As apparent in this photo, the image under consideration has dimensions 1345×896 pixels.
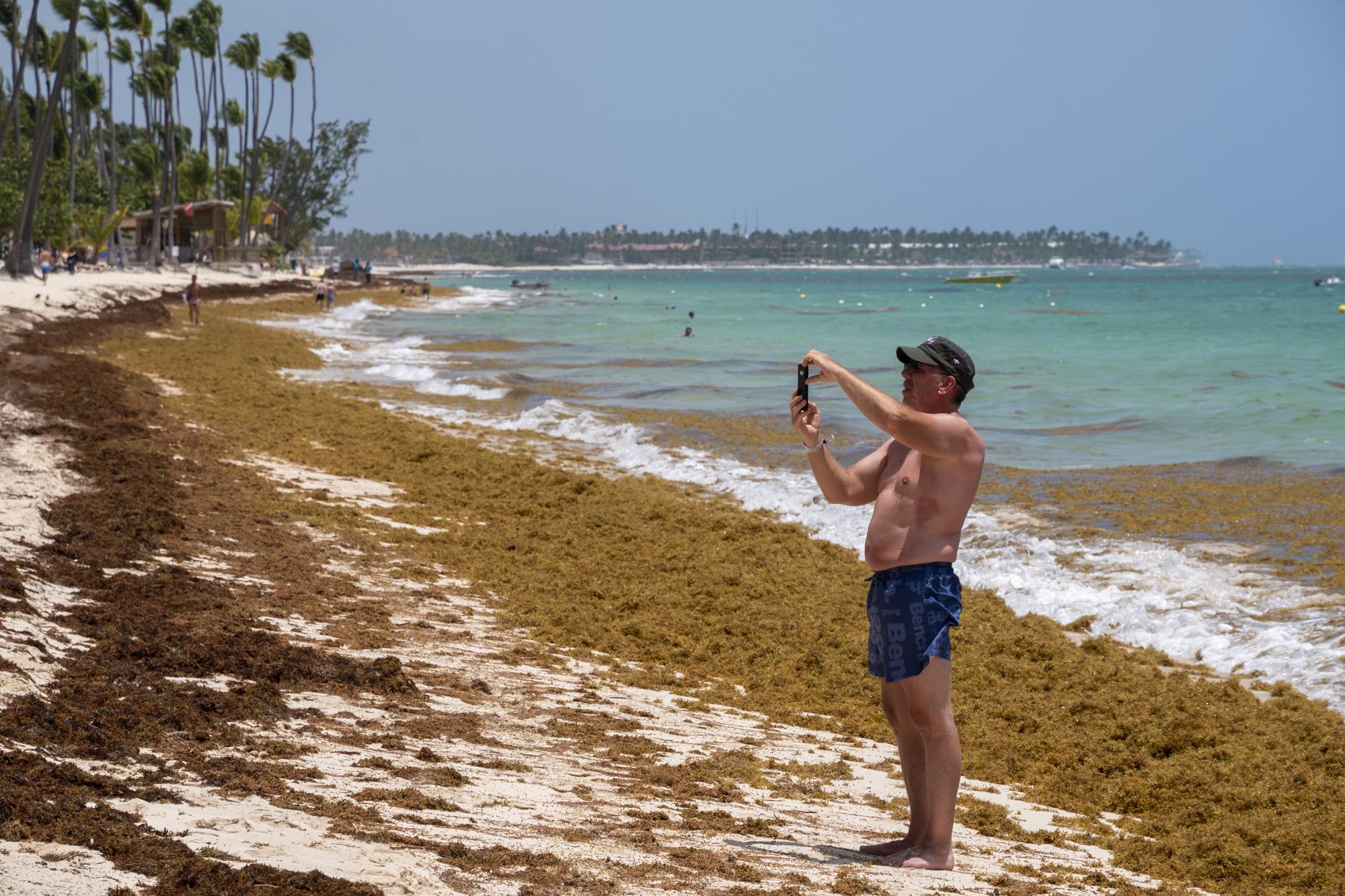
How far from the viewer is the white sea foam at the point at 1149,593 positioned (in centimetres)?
762

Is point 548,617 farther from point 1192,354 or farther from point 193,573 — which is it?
point 1192,354

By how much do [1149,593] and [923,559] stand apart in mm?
5518

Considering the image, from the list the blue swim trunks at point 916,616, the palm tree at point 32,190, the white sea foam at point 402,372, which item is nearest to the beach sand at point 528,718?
the blue swim trunks at point 916,616

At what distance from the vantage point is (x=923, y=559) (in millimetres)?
4078

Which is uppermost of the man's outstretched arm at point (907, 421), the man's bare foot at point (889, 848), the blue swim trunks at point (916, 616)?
the man's outstretched arm at point (907, 421)

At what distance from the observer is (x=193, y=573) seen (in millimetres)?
7504

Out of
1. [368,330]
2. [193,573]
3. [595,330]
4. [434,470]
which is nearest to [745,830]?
[193,573]

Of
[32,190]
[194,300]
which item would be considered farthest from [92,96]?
[194,300]

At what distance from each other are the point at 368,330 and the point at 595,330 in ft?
32.9

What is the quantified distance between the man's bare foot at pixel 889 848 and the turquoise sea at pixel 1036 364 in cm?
1159

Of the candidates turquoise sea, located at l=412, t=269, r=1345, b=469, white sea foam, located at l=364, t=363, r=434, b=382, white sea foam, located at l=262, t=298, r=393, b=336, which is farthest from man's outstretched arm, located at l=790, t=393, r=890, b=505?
white sea foam, located at l=262, t=298, r=393, b=336

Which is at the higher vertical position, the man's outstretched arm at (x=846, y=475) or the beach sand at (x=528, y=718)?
the man's outstretched arm at (x=846, y=475)

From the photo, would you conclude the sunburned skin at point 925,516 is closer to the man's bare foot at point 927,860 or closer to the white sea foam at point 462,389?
the man's bare foot at point 927,860

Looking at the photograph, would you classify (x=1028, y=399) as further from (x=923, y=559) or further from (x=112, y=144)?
(x=112, y=144)
